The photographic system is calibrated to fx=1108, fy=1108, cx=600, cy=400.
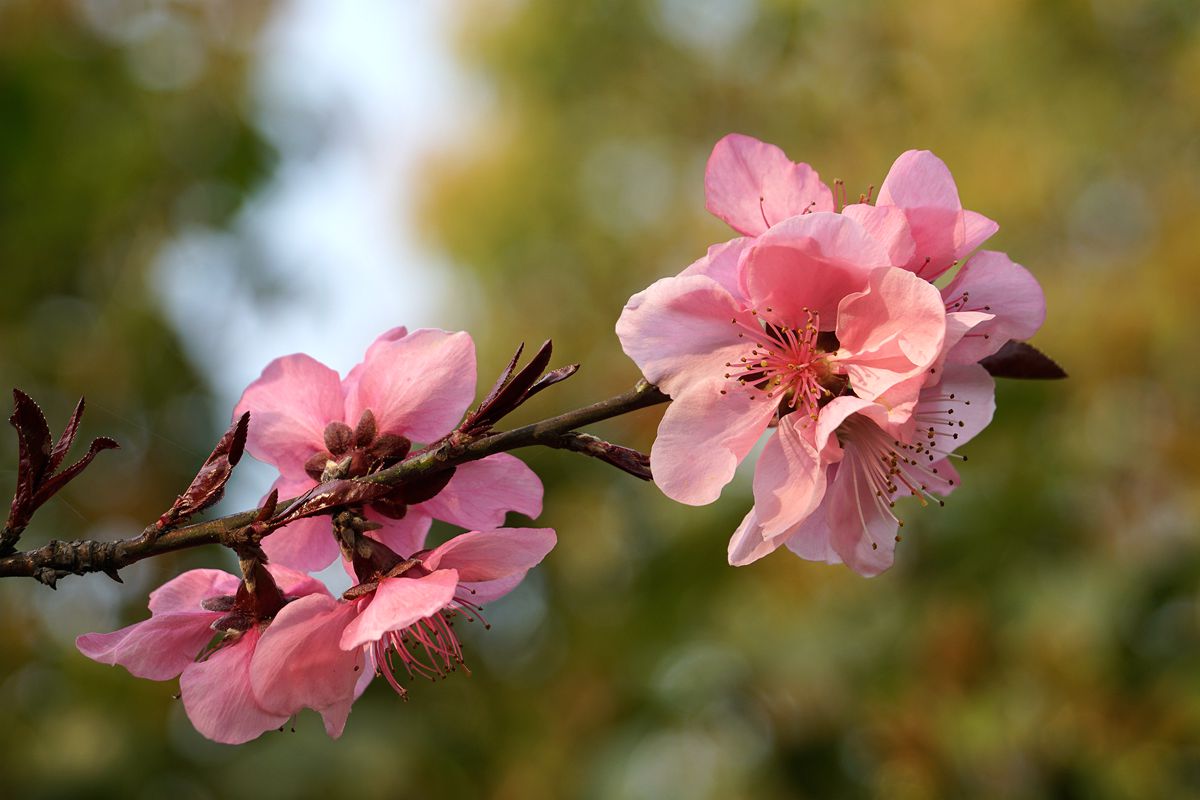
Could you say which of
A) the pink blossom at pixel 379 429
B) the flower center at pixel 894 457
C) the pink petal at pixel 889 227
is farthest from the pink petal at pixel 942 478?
the pink blossom at pixel 379 429

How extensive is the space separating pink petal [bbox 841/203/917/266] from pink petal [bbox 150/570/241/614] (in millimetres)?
531

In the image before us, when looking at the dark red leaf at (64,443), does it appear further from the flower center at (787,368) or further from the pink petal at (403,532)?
the flower center at (787,368)

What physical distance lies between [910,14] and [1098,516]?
323 cm

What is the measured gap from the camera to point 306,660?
778mm

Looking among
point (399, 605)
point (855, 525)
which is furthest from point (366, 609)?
point (855, 525)

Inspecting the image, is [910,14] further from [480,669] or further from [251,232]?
[480,669]

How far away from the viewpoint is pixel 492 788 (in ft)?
12.7

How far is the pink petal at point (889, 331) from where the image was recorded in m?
0.74

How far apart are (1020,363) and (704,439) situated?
25 cm

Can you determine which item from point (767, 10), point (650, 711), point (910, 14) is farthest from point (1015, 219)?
point (650, 711)

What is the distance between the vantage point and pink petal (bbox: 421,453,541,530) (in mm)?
875

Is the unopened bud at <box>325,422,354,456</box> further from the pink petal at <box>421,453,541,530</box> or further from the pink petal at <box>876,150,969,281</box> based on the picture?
the pink petal at <box>876,150,969,281</box>

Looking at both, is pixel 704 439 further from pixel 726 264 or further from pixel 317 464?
pixel 317 464

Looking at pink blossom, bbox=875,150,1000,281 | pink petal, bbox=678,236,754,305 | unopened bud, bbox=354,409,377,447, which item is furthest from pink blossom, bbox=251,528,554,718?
pink blossom, bbox=875,150,1000,281
